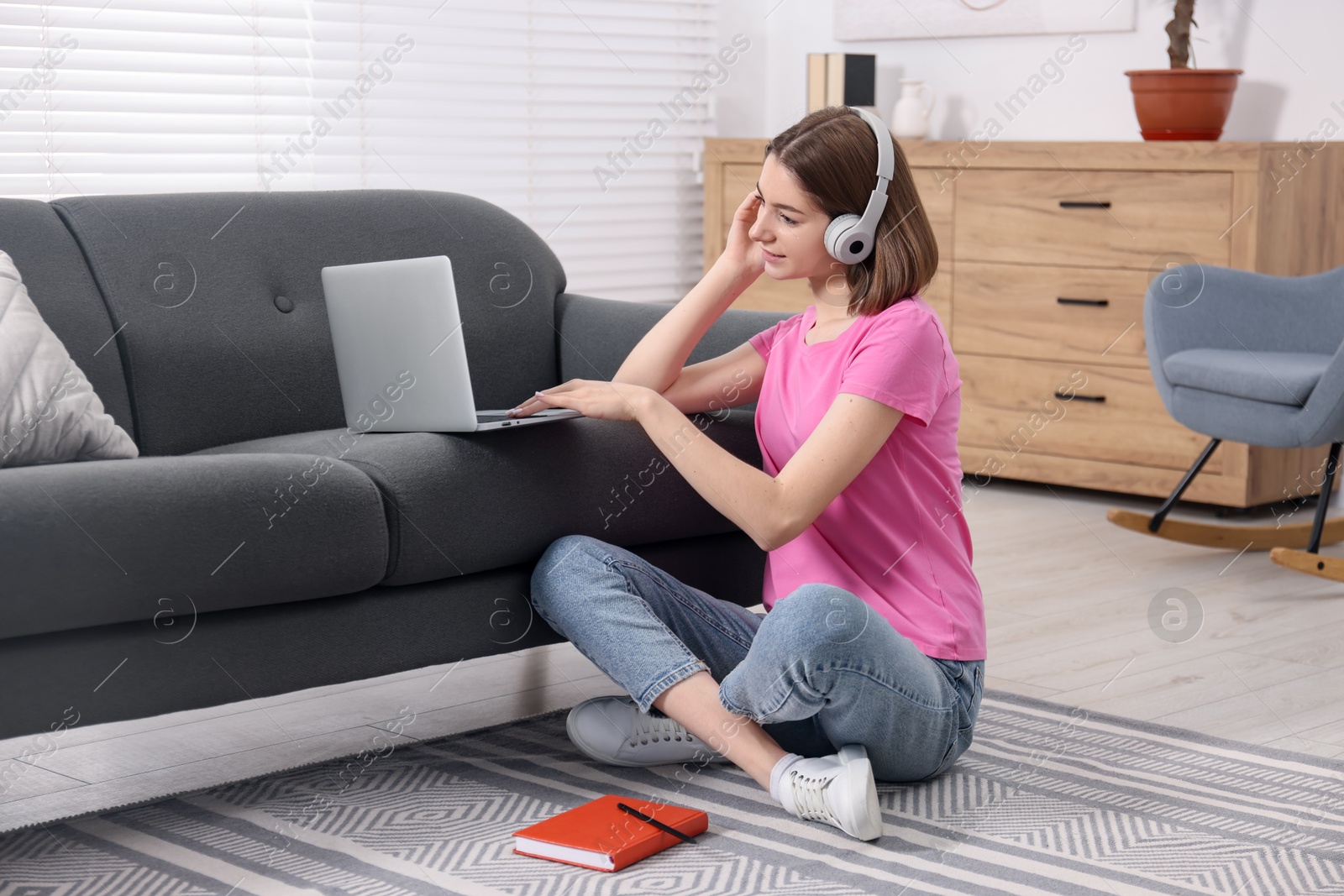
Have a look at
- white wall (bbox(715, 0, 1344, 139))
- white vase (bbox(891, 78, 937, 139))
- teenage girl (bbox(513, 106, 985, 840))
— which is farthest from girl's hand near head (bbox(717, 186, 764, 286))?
white vase (bbox(891, 78, 937, 139))

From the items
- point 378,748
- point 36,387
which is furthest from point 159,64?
point 378,748

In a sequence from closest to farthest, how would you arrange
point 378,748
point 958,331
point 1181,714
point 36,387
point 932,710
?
1. point 932,710
2. point 36,387
3. point 378,748
4. point 1181,714
5. point 958,331

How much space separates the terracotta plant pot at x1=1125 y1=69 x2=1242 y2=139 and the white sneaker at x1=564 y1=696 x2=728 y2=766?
102 inches

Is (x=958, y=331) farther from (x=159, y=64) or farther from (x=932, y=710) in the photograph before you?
(x=932, y=710)

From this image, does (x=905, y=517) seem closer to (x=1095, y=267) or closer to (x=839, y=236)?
(x=839, y=236)

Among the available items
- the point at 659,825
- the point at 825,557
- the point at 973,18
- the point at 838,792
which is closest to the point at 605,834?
the point at 659,825

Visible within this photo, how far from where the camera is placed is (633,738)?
2000 mm

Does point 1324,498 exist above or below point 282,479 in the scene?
below

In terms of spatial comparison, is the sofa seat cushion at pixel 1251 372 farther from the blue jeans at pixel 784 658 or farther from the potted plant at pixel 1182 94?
the blue jeans at pixel 784 658

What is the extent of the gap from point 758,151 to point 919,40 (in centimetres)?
69

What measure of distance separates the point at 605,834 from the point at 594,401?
567 mm

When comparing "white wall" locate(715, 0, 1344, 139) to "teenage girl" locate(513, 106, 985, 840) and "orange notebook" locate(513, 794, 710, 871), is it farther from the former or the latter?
"orange notebook" locate(513, 794, 710, 871)

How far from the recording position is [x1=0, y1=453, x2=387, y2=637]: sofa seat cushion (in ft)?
5.34

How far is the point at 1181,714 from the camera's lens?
2.30m
